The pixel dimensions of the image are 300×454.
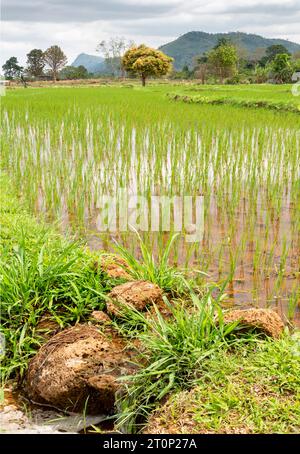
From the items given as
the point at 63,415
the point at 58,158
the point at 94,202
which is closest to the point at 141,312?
the point at 63,415

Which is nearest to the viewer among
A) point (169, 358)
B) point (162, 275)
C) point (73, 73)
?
point (169, 358)

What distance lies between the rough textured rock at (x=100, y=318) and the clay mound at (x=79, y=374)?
0.70 feet

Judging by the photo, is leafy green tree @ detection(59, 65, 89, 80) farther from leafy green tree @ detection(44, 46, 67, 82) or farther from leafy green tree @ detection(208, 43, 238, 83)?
leafy green tree @ detection(208, 43, 238, 83)

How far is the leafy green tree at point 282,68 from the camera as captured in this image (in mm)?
22422

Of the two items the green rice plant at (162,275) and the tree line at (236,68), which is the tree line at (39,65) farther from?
the green rice plant at (162,275)

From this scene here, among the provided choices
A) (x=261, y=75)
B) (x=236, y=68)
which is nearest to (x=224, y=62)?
(x=236, y=68)

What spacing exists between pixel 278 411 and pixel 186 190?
3.25 meters

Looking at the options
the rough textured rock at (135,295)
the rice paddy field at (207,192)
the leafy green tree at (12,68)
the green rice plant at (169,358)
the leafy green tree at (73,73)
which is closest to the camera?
the green rice plant at (169,358)

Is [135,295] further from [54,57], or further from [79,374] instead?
[54,57]

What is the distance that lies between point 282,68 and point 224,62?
8.29 ft

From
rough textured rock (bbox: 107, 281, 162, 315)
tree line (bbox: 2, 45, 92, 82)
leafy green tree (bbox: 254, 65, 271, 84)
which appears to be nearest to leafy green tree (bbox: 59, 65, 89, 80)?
tree line (bbox: 2, 45, 92, 82)

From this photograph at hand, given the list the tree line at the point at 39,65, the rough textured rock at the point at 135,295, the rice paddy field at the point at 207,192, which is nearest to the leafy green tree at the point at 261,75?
the tree line at the point at 39,65

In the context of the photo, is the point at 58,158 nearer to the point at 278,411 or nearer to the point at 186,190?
the point at 186,190

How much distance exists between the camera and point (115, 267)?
9.70 ft
